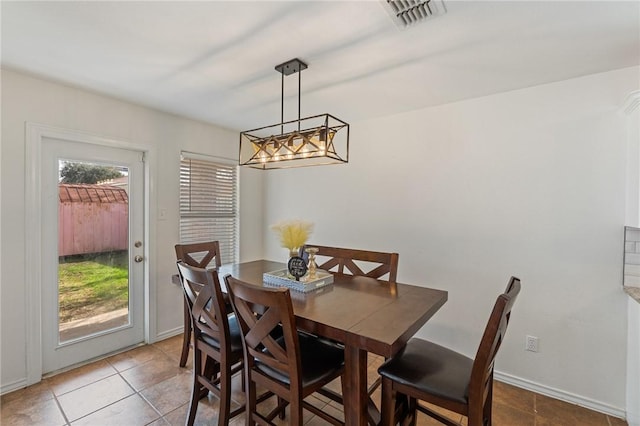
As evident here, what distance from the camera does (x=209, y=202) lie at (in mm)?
3684

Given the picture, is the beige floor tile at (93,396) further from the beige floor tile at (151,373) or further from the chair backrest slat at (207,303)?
the chair backrest slat at (207,303)

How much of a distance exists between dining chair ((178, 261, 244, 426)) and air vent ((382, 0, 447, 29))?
5.40ft

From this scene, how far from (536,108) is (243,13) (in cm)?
225

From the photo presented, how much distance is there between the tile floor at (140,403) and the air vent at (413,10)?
2.45 meters

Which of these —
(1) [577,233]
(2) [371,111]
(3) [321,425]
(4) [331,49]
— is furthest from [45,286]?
(1) [577,233]

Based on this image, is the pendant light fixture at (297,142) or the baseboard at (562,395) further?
the baseboard at (562,395)

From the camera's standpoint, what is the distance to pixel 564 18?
5.06ft

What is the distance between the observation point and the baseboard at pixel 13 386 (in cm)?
218

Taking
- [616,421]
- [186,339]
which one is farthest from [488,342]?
[186,339]

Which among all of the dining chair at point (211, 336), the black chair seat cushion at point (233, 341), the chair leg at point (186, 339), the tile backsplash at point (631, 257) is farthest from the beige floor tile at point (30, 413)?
the tile backsplash at point (631, 257)

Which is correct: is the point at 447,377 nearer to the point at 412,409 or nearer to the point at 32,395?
the point at 412,409

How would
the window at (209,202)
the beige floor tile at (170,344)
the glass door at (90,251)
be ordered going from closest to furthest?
the glass door at (90,251) < the beige floor tile at (170,344) < the window at (209,202)

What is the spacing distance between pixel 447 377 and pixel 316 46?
6.45 feet

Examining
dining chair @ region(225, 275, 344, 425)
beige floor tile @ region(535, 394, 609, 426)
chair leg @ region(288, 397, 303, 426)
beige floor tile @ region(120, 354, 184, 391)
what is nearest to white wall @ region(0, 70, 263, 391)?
beige floor tile @ region(120, 354, 184, 391)
